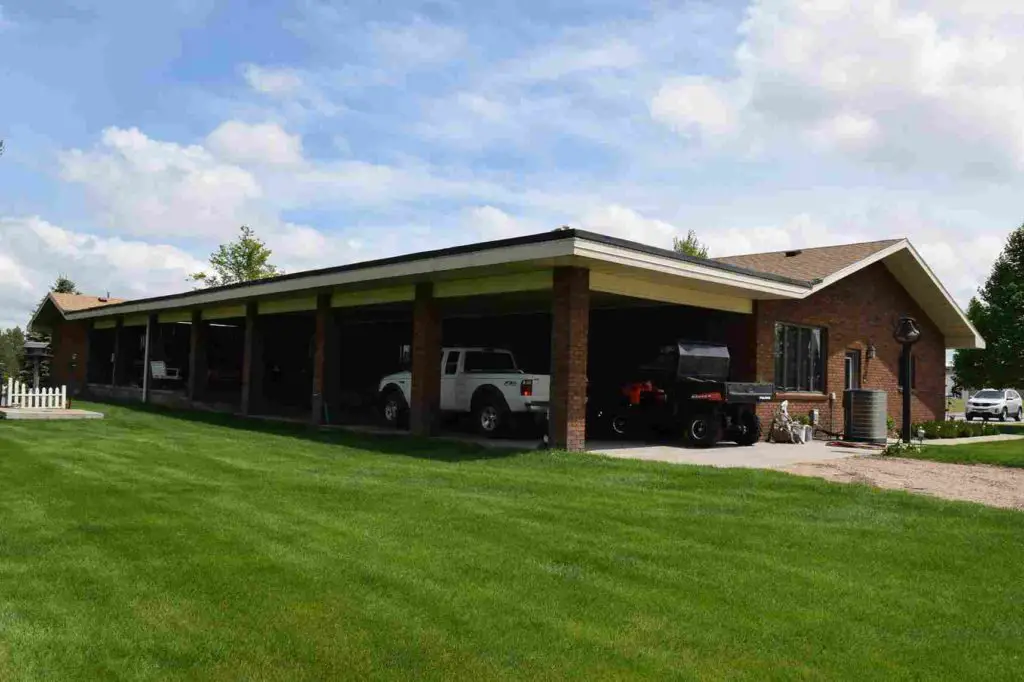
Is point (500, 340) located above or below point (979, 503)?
above

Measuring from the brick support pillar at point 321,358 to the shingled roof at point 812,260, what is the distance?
10.1m

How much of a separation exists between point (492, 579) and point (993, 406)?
37808mm

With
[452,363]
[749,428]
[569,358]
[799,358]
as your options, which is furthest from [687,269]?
[799,358]

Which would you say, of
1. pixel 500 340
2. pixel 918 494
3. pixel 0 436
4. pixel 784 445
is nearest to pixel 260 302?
pixel 500 340

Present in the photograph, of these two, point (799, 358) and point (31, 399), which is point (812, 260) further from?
point (31, 399)

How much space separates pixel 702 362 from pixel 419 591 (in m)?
12.1

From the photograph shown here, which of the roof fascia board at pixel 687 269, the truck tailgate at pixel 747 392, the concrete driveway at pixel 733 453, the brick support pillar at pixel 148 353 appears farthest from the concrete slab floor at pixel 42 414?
the truck tailgate at pixel 747 392

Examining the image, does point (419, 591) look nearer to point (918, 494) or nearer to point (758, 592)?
point (758, 592)

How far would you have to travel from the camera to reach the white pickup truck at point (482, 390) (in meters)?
16.5

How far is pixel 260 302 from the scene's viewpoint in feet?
78.0

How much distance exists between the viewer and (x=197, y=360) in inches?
1044

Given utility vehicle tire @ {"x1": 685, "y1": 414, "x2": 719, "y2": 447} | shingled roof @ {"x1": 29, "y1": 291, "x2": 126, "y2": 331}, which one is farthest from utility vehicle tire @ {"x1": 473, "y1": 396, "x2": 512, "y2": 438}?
shingled roof @ {"x1": 29, "y1": 291, "x2": 126, "y2": 331}

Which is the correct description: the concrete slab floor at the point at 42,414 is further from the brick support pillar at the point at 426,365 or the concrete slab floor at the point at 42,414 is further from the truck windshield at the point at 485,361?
the truck windshield at the point at 485,361

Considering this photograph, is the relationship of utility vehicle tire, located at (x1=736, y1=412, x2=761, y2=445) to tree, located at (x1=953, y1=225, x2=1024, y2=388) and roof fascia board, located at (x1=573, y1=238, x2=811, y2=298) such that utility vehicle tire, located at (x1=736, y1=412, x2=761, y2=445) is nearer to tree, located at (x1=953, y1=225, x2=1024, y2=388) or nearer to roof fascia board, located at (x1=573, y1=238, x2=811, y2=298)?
roof fascia board, located at (x1=573, y1=238, x2=811, y2=298)
